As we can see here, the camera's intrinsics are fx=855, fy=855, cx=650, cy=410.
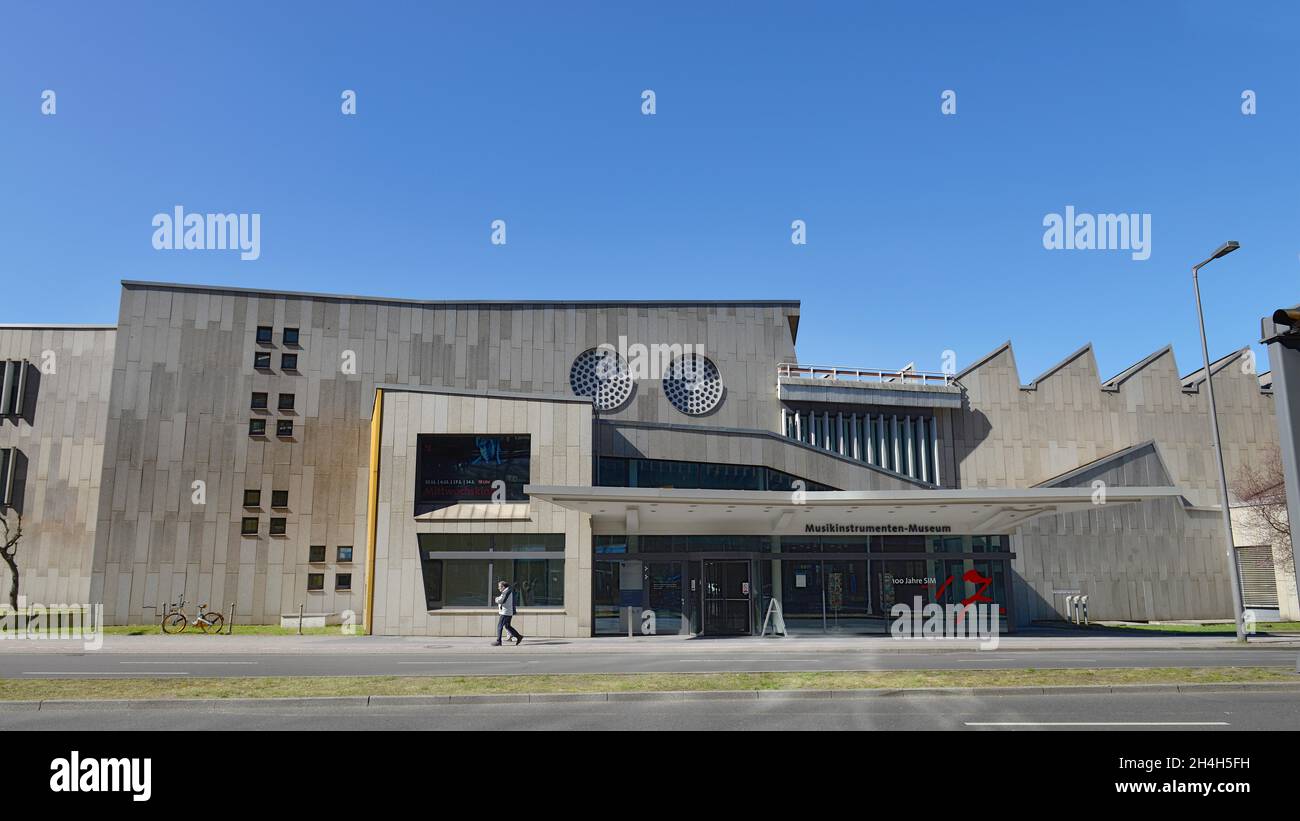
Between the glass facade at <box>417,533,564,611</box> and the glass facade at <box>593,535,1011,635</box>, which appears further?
the glass facade at <box>417,533,564,611</box>

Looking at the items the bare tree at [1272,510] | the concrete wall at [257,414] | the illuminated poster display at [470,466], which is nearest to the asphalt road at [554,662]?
the illuminated poster display at [470,466]

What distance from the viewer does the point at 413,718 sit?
415 inches

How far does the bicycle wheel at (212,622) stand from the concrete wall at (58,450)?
24.3 ft

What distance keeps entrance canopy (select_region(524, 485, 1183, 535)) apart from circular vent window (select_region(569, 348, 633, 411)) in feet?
37.7

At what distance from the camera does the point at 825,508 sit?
24.6m

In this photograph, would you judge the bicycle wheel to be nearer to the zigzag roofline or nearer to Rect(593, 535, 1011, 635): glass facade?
Rect(593, 535, 1011, 635): glass facade

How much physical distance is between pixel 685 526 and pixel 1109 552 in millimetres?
20615

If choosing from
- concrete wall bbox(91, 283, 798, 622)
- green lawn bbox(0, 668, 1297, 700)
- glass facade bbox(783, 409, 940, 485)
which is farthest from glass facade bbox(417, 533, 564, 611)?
glass facade bbox(783, 409, 940, 485)

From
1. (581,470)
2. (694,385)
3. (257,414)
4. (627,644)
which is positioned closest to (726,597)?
(627,644)

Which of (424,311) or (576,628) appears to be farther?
(424,311)

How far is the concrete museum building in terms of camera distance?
25266mm

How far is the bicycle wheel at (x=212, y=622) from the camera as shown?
2807 centimetres
